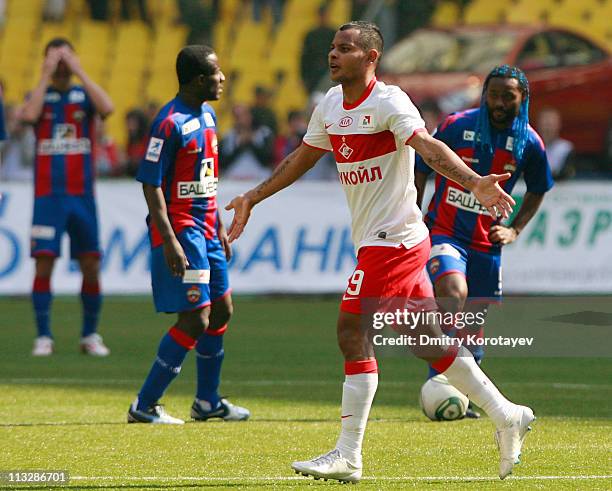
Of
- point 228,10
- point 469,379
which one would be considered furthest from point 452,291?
point 228,10

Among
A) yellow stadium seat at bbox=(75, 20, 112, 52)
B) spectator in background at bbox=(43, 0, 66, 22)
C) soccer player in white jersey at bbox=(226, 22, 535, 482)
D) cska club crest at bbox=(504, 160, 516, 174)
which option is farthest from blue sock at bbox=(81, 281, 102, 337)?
spectator in background at bbox=(43, 0, 66, 22)

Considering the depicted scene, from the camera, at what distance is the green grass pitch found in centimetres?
641

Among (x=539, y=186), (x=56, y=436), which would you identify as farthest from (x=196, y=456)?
(x=539, y=186)

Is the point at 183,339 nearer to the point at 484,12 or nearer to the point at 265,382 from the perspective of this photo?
the point at 265,382

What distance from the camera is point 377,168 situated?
654cm

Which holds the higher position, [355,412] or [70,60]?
[70,60]

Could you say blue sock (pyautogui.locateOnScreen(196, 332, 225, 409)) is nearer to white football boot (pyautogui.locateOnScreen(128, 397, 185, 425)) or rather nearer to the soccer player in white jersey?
white football boot (pyautogui.locateOnScreen(128, 397, 185, 425))

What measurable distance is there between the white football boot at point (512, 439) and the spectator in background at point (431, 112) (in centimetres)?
1167

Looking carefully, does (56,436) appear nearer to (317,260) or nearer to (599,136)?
(317,260)

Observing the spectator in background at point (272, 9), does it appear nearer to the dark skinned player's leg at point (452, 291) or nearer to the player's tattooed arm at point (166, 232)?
the dark skinned player's leg at point (452, 291)

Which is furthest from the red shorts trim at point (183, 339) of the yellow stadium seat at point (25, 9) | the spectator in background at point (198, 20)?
the yellow stadium seat at point (25, 9)

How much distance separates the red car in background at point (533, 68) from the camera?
20047mm

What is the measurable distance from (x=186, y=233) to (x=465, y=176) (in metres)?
2.51

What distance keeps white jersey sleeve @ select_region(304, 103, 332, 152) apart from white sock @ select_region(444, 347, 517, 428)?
1192mm
